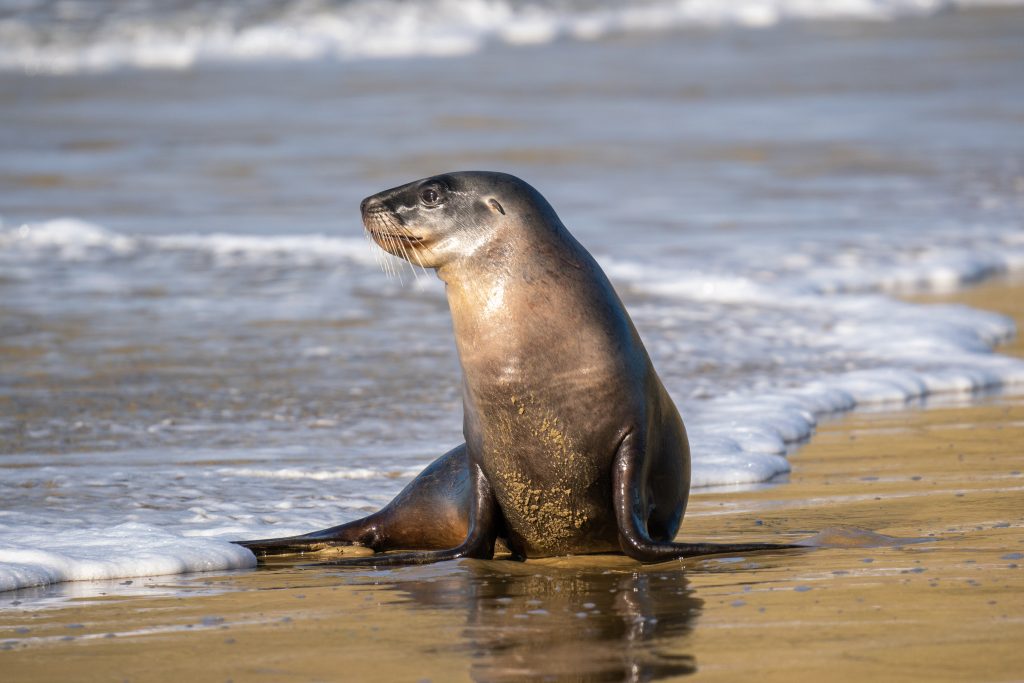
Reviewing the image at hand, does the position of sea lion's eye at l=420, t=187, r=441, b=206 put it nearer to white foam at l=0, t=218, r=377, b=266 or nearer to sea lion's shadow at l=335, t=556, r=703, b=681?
sea lion's shadow at l=335, t=556, r=703, b=681

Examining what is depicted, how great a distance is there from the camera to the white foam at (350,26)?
119ft

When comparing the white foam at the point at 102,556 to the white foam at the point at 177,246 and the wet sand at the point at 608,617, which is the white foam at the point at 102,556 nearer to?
the wet sand at the point at 608,617

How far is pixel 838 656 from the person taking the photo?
10.6ft

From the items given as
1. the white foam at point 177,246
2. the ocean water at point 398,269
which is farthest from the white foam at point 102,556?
the white foam at point 177,246

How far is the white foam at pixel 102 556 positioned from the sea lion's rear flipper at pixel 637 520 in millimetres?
1105

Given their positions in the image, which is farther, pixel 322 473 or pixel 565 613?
pixel 322 473

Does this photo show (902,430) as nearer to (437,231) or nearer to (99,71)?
(437,231)

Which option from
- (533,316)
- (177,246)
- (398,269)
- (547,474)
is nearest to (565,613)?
(547,474)

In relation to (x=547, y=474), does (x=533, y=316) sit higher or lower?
higher

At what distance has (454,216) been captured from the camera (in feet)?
16.4

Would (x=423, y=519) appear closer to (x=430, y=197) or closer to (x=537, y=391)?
(x=537, y=391)

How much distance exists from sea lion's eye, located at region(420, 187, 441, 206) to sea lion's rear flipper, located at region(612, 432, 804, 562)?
3.20ft

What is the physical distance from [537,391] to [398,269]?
8.51 meters

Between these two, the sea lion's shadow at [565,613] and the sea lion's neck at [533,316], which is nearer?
the sea lion's shadow at [565,613]
